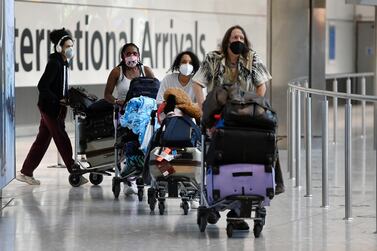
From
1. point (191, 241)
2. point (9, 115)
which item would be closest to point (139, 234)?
point (191, 241)

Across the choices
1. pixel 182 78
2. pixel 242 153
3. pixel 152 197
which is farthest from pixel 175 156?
pixel 242 153

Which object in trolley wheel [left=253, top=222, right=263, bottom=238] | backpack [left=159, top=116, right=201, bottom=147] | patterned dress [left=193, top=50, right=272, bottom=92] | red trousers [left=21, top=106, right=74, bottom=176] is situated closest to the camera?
trolley wheel [left=253, top=222, right=263, bottom=238]

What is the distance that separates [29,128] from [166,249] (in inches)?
411

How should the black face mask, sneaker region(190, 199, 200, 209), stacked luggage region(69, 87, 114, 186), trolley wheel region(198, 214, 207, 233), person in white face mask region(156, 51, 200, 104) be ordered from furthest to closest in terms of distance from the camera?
stacked luggage region(69, 87, 114, 186), person in white face mask region(156, 51, 200, 104), sneaker region(190, 199, 200, 209), the black face mask, trolley wheel region(198, 214, 207, 233)

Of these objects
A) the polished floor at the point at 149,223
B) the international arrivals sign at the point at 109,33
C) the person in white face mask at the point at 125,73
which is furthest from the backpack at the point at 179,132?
the international arrivals sign at the point at 109,33

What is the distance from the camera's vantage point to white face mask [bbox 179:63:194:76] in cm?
1085

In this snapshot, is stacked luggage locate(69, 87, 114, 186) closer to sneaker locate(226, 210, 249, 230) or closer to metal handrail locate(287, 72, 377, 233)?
metal handrail locate(287, 72, 377, 233)

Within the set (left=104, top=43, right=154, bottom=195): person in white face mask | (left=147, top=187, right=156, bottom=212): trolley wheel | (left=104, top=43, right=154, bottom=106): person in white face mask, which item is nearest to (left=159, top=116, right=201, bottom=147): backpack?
(left=147, top=187, right=156, bottom=212): trolley wheel

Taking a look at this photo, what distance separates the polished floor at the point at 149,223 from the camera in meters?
8.75

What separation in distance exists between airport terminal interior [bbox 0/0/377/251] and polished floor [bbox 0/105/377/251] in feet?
0.04

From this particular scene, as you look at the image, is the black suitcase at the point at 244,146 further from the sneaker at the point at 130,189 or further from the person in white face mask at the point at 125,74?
the person in white face mask at the point at 125,74

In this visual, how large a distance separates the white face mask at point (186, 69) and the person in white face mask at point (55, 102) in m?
2.21

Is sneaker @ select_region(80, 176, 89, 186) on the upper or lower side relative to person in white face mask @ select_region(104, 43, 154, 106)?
lower

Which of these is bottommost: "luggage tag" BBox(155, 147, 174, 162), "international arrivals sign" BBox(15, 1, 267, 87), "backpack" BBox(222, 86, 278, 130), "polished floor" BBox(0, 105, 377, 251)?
"polished floor" BBox(0, 105, 377, 251)
